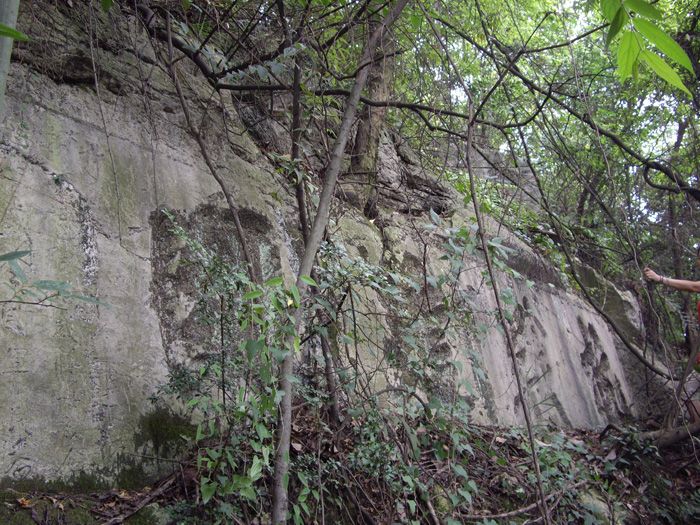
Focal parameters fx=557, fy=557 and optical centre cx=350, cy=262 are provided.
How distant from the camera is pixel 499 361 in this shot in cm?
464

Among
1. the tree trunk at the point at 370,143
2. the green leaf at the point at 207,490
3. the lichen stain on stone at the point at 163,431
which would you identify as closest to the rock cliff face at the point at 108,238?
the lichen stain on stone at the point at 163,431

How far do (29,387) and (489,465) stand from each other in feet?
8.47

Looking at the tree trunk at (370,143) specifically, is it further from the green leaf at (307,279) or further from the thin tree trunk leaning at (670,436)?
the thin tree trunk leaning at (670,436)

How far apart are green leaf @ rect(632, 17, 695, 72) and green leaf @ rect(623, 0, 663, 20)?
2 centimetres

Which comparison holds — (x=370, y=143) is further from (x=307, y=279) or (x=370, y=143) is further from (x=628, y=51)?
(x=628, y=51)

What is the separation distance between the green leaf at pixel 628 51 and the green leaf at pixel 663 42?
88mm

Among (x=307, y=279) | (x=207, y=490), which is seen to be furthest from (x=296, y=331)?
(x=207, y=490)

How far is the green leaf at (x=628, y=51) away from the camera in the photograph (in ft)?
3.25

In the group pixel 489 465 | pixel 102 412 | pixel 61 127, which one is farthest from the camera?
pixel 489 465

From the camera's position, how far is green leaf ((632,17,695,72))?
861mm

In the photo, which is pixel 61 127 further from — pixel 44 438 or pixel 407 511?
pixel 407 511

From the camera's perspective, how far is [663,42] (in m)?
Answer: 0.87

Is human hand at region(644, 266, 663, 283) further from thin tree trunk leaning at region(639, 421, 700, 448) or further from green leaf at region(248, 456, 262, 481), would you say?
green leaf at region(248, 456, 262, 481)

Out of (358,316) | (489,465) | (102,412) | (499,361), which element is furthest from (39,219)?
(499,361)
